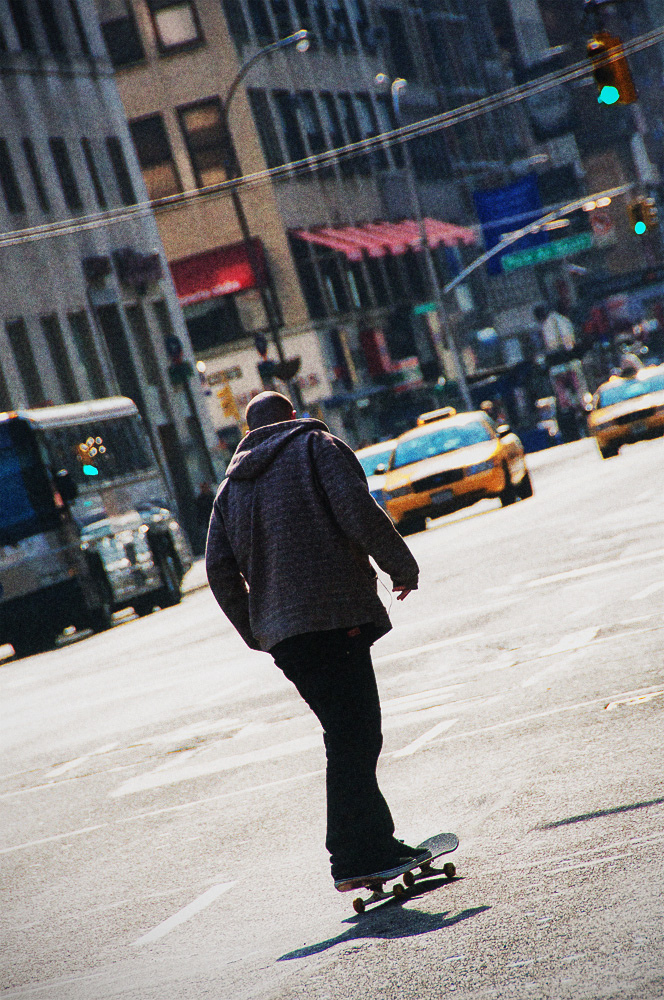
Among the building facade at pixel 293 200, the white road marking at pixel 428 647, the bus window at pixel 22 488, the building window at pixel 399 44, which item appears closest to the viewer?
the white road marking at pixel 428 647

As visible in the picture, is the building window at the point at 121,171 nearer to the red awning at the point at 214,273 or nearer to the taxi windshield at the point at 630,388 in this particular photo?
the red awning at the point at 214,273

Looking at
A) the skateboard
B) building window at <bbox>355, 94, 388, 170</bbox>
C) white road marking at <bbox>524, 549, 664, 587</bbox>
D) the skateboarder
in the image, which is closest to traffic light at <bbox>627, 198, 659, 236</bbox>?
white road marking at <bbox>524, 549, 664, 587</bbox>

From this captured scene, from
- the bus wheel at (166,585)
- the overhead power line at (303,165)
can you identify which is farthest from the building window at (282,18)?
the bus wheel at (166,585)

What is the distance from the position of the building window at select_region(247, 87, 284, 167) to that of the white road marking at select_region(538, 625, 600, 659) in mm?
50677

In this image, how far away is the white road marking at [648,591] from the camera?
1283 centimetres

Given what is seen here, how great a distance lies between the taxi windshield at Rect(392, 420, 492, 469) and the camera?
2841 centimetres

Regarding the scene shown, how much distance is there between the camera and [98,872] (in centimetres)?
838

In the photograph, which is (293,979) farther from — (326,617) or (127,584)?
(127,584)

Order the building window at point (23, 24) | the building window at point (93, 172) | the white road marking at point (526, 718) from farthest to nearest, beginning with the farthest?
1. the building window at point (93, 172)
2. the building window at point (23, 24)
3. the white road marking at point (526, 718)

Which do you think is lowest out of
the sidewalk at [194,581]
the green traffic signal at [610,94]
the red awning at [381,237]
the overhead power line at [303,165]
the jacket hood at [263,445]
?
the sidewalk at [194,581]

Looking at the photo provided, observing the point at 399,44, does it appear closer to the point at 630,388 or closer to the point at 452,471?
the point at 630,388

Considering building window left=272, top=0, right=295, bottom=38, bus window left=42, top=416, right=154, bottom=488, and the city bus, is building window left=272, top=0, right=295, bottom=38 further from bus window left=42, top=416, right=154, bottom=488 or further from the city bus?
the city bus

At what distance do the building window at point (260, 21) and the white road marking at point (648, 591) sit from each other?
52.2m

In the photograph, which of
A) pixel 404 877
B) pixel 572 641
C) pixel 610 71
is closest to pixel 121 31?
pixel 610 71
